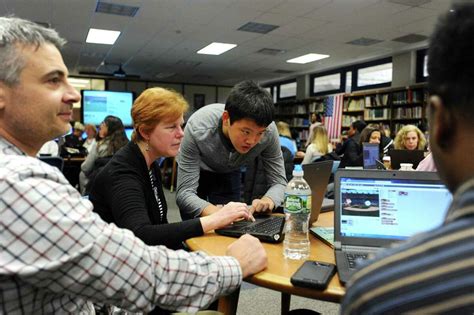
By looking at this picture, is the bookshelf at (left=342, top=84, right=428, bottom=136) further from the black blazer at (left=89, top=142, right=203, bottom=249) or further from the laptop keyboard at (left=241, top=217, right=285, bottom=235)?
the black blazer at (left=89, top=142, right=203, bottom=249)

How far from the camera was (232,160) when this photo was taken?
1.97 metres

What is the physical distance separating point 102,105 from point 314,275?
8.93 m

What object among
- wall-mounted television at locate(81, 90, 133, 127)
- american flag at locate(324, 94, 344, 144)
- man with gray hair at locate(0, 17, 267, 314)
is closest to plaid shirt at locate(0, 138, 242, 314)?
man with gray hair at locate(0, 17, 267, 314)

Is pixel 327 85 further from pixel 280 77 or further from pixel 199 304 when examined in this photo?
pixel 199 304

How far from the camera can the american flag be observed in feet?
32.3

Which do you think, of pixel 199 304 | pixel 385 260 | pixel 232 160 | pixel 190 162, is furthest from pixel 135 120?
pixel 385 260

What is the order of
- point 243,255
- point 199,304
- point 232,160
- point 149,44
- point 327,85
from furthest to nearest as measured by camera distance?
1. point 327,85
2. point 149,44
3. point 232,160
4. point 243,255
5. point 199,304

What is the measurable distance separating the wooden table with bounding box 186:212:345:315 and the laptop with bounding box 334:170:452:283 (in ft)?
0.31

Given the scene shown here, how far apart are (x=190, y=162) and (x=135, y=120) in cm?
36

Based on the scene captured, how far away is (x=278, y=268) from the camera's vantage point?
1061mm

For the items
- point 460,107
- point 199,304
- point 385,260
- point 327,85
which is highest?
point 327,85

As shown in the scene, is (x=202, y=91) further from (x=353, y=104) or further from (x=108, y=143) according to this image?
(x=108, y=143)

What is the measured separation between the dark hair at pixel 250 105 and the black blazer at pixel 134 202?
0.46 meters

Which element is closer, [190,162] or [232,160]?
[190,162]
